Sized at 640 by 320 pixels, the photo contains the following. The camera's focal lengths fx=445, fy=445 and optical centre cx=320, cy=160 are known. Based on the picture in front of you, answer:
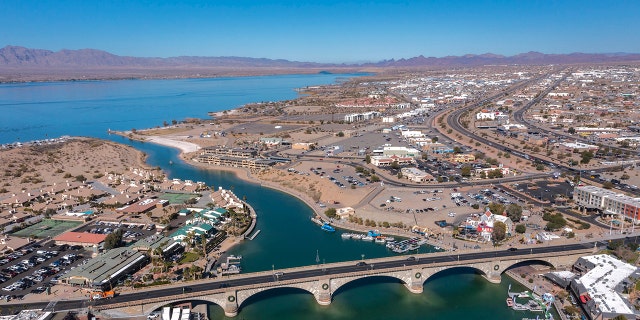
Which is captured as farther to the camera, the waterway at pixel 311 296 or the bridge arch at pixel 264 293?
the waterway at pixel 311 296

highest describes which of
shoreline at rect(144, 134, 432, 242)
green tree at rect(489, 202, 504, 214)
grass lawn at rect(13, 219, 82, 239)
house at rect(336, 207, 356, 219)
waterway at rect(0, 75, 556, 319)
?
green tree at rect(489, 202, 504, 214)

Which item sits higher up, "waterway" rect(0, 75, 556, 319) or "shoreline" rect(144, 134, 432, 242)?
"shoreline" rect(144, 134, 432, 242)

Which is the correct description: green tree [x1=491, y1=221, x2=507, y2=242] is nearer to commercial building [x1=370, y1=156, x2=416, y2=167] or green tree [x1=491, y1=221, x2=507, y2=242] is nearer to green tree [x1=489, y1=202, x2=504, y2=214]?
green tree [x1=489, y1=202, x2=504, y2=214]

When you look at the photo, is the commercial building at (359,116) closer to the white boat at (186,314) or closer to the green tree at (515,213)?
the green tree at (515,213)

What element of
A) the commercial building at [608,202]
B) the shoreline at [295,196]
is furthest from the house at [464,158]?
the shoreline at [295,196]

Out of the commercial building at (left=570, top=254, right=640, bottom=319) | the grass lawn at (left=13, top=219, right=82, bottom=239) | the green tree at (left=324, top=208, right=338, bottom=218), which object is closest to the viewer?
the commercial building at (left=570, top=254, right=640, bottom=319)

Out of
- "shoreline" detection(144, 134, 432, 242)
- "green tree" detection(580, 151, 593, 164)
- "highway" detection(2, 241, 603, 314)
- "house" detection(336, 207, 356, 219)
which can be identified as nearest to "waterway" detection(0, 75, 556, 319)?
"shoreline" detection(144, 134, 432, 242)

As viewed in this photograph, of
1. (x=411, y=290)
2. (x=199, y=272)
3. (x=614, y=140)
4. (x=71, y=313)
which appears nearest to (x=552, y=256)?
(x=411, y=290)
